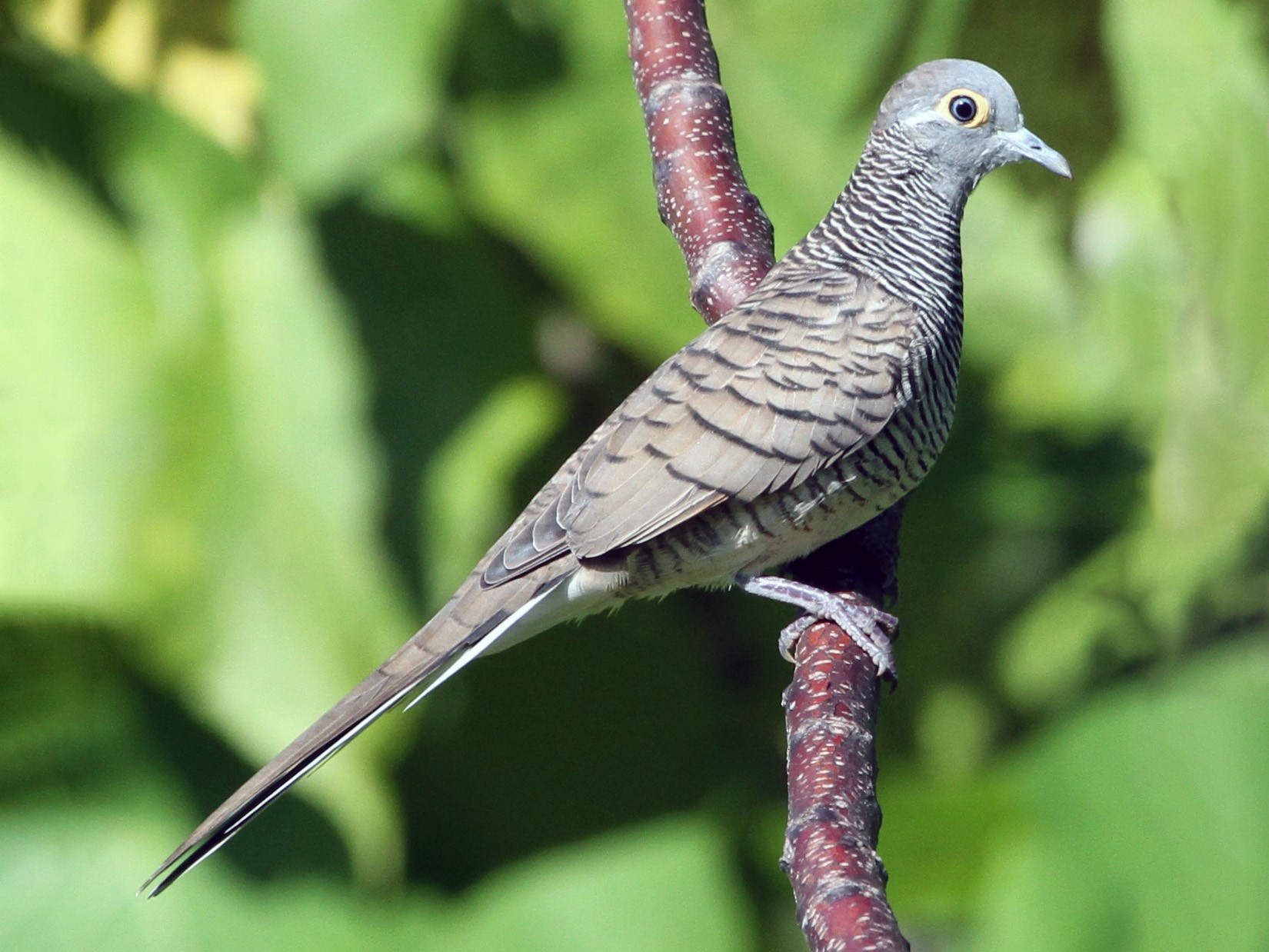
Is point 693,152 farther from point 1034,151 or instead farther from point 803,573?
point 803,573

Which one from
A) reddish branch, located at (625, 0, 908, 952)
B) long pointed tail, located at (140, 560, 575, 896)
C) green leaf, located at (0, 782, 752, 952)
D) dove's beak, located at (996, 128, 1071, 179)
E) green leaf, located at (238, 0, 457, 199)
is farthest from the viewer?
green leaf, located at (0, 782, 752, 952)

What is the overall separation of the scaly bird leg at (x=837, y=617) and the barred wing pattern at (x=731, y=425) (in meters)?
0.16

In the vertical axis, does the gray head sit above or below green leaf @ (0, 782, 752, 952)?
above

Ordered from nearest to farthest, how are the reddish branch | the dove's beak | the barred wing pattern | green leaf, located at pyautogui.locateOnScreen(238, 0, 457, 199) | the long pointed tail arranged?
the reddish branch, the long pointed tail, the barred wing pattern, the dove's beak, green leaf, located at pyautogui.locateOnScreen(238, 0, 457, 199)

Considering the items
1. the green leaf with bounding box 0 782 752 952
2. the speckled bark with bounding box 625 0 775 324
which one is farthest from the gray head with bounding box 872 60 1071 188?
the green leaf with bounding box 0 782 752 952

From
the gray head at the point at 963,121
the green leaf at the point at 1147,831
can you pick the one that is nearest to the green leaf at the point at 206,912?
the green leaf at the point at 1147,831

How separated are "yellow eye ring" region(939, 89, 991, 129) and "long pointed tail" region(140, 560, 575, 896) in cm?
88

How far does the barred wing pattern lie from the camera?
6.20 ft

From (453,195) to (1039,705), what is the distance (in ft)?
5.06

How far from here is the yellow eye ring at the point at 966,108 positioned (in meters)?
2.08

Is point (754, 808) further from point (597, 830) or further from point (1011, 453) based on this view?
point (1011, 453)

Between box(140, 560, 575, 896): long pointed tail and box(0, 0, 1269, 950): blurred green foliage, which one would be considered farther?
box(0, 0, 1269, 950): blurred green foliage

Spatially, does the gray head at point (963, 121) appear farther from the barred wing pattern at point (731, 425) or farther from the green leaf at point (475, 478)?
the green leaf at point (475, 478)

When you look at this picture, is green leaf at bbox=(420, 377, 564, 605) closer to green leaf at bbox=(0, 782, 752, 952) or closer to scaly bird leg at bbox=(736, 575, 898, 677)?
green leaf at bbox=(0, 782, 752, 952)
